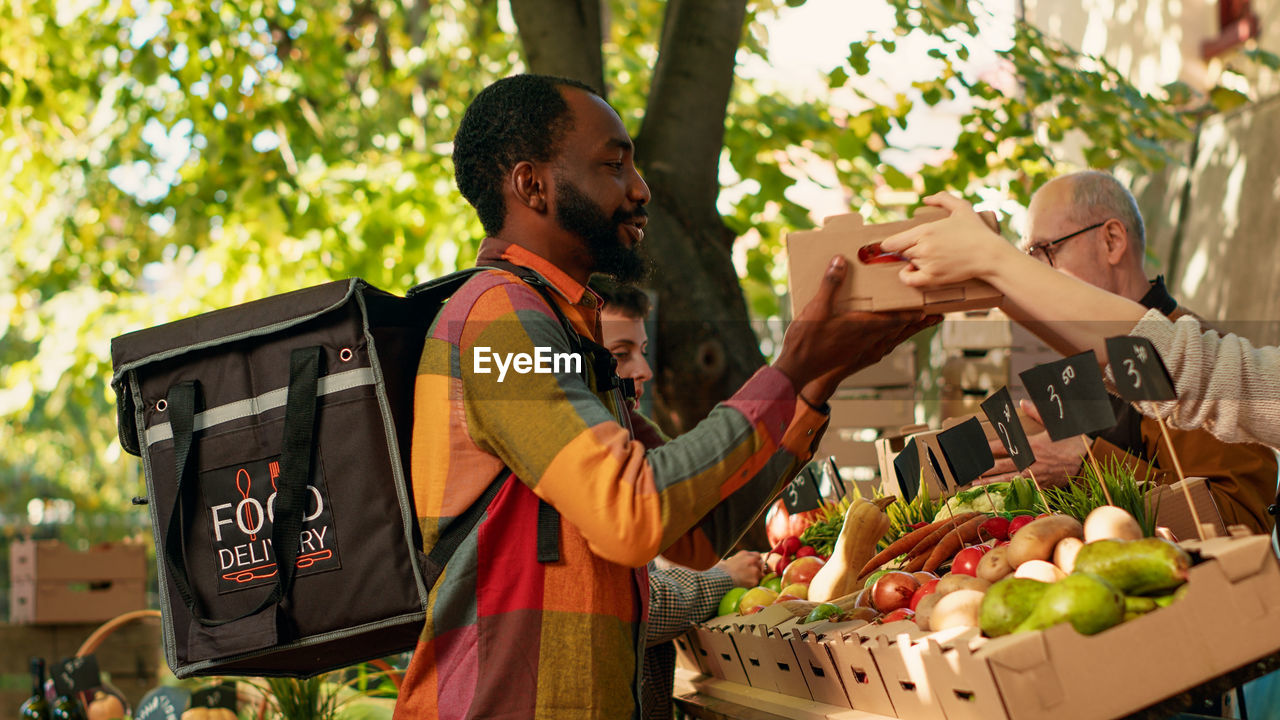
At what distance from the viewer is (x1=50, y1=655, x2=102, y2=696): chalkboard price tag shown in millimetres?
3865

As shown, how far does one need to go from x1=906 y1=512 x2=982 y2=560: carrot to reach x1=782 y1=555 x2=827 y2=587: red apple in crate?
14.7 inches

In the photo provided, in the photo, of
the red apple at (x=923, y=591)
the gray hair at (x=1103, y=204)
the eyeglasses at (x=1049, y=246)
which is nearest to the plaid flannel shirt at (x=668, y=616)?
the red apple at (x=923, y=591)

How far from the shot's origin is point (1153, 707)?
1.54 m

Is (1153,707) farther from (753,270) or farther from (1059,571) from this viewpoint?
(753,270)

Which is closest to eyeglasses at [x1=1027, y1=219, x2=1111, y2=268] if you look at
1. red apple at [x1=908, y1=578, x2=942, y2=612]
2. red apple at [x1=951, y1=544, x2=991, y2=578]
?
red apple at [x1=951, y1=544, x2=991, y2=578]

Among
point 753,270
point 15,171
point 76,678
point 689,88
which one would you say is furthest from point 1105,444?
point 15,171

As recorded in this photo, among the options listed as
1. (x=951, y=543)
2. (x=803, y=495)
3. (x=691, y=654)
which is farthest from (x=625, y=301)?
(x=951, y=543)

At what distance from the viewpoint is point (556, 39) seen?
487cm

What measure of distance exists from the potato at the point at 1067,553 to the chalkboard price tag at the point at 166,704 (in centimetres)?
291

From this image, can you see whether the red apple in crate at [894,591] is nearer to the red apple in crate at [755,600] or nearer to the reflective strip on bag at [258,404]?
the red apple in crate at [755,600]

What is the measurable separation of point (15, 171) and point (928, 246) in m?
6.69

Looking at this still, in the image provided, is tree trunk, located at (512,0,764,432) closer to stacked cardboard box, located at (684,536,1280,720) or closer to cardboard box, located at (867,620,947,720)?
cardboard box, located at (867,620,947,720)

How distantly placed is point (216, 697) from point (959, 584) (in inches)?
106

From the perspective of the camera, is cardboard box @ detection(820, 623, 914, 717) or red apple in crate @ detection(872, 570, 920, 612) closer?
cardboard box @ detection(820, 623, 914, 717)
